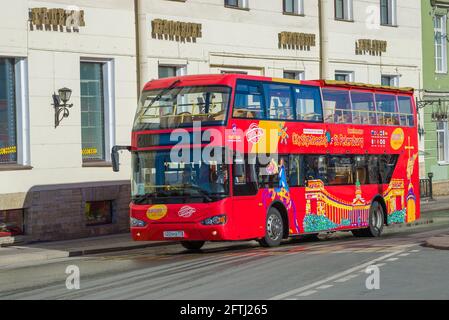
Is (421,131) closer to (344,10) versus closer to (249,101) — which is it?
(344,10)

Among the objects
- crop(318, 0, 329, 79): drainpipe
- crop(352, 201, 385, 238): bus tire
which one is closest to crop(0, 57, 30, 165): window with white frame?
crop(352, 201, 385, 238): bus tire

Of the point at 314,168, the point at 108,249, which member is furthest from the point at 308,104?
the point at 108,249

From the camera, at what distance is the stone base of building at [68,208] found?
2731cm

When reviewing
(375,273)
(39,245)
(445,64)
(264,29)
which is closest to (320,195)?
(39,245)

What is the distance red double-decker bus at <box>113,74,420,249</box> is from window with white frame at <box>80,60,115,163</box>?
6484mm

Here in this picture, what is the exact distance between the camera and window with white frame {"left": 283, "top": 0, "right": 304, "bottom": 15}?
123 feet

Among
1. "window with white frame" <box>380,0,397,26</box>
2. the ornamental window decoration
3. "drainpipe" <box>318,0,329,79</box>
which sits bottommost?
the ornamental window decoration

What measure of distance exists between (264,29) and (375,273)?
20.6 metres

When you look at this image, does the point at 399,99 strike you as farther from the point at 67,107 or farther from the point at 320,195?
the point at 67,107

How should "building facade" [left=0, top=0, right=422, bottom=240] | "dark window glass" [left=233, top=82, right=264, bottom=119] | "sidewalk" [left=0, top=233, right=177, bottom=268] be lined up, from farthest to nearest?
"building facade" [left=0, top=0, right=422, bottom=240] < "sidewalk" [left=0, top=233, right=177, bottom=268] < "dark window glass" [left=233, top=82, right=264, bottom=119]

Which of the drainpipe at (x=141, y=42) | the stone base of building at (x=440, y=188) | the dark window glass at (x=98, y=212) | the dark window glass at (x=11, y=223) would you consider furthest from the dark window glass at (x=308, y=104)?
the stone base of building at (x=440, y=188)

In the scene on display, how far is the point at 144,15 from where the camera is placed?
31.1m

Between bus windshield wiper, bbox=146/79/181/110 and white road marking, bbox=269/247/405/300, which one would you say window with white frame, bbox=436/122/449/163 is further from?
white road marking, bbox=269/247/405/300

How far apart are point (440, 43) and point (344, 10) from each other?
25.1ft
